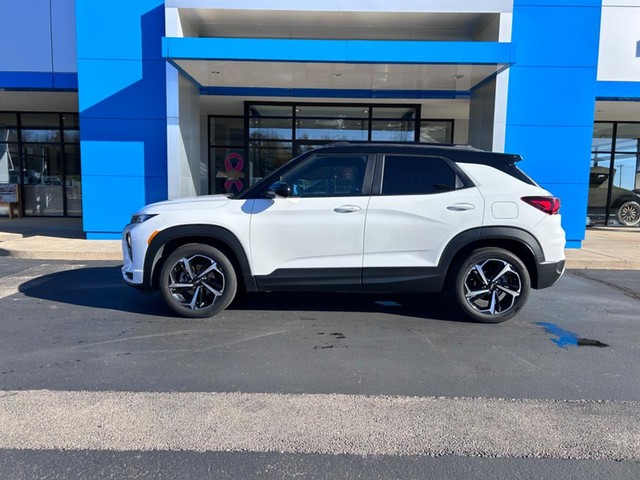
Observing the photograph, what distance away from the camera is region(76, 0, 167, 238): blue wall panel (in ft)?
33.9

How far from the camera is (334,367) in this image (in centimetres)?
402

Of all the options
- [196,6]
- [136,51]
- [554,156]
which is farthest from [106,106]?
[554,156]

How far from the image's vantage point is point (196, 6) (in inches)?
394

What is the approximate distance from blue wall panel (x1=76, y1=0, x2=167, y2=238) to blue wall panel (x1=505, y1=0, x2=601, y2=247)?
25.6 ft

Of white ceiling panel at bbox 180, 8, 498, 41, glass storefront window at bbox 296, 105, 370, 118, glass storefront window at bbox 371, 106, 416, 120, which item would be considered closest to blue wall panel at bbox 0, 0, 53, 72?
white ceiling panel at bbox 180, 8, 498, 41

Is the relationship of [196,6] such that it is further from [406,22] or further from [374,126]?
[374,126]

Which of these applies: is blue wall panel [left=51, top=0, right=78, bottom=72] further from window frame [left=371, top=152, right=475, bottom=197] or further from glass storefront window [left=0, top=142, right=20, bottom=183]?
window frame [left=371, top=152, right=475, bottom=197]

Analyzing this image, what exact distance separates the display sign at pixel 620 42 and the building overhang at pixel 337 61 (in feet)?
9.85

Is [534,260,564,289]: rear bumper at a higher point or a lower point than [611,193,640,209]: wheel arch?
lower

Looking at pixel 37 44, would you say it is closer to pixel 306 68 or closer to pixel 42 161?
pixel 42 161

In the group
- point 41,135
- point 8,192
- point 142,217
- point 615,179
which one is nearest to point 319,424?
point 142,217

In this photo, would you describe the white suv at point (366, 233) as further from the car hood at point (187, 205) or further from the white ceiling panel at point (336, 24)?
the white ceiling panel at point (336, 24)

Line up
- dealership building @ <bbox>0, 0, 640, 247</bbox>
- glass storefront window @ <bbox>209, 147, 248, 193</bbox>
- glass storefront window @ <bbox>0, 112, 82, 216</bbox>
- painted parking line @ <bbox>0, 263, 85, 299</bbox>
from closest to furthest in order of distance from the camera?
painted parking line @ <bbox>0, 263, 85, 299</bbox>, dealership building @ <bbox>0, 0, 640, 247</bbox>, glass storefront window @ <bbox>209, 147, 248, 193</bbox>, glass storefront window @ <bbox>0, 112, 82, 216</bbox>

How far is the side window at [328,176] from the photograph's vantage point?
5113mm
